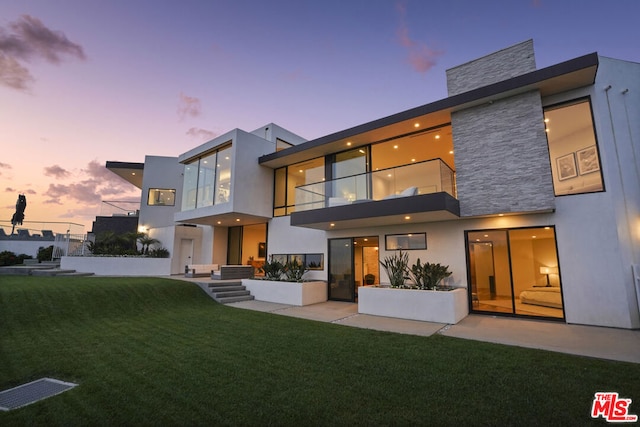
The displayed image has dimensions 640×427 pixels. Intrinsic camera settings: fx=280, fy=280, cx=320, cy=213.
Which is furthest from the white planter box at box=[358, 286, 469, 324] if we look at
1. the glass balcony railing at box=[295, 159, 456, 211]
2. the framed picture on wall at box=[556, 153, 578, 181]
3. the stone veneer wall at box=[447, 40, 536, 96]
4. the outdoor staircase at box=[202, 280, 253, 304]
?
the stone veneer wall at box=[447, 40, 536, 96]

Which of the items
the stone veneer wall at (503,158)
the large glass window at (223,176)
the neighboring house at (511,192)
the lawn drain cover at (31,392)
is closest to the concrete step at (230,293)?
the neighboring house at (511,192)

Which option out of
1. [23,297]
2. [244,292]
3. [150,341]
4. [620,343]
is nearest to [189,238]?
[244,292]

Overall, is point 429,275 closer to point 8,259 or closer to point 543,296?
point 543,296

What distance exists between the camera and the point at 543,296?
7797mm

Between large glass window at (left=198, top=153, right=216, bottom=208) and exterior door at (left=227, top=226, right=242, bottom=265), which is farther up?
large glass window at (left=198, top=153, right=216, bottom=208)

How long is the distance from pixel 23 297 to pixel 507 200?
1325cm

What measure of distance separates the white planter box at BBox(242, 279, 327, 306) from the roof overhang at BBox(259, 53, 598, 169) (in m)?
5.59

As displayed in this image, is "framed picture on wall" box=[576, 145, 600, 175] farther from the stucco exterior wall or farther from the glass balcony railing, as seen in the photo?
the stucco exterior wall

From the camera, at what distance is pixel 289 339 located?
18.4 feet

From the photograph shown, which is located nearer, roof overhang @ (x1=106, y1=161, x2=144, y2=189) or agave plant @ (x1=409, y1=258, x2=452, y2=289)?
agave plant @ (x1=409, y1=258, x2=452, y2=289)

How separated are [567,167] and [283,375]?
8868 millimetres

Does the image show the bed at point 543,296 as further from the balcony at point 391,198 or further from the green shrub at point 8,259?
the green shrub at point 8,259

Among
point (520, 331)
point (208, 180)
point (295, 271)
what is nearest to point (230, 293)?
point (295, 271)

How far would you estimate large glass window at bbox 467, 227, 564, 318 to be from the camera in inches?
303
